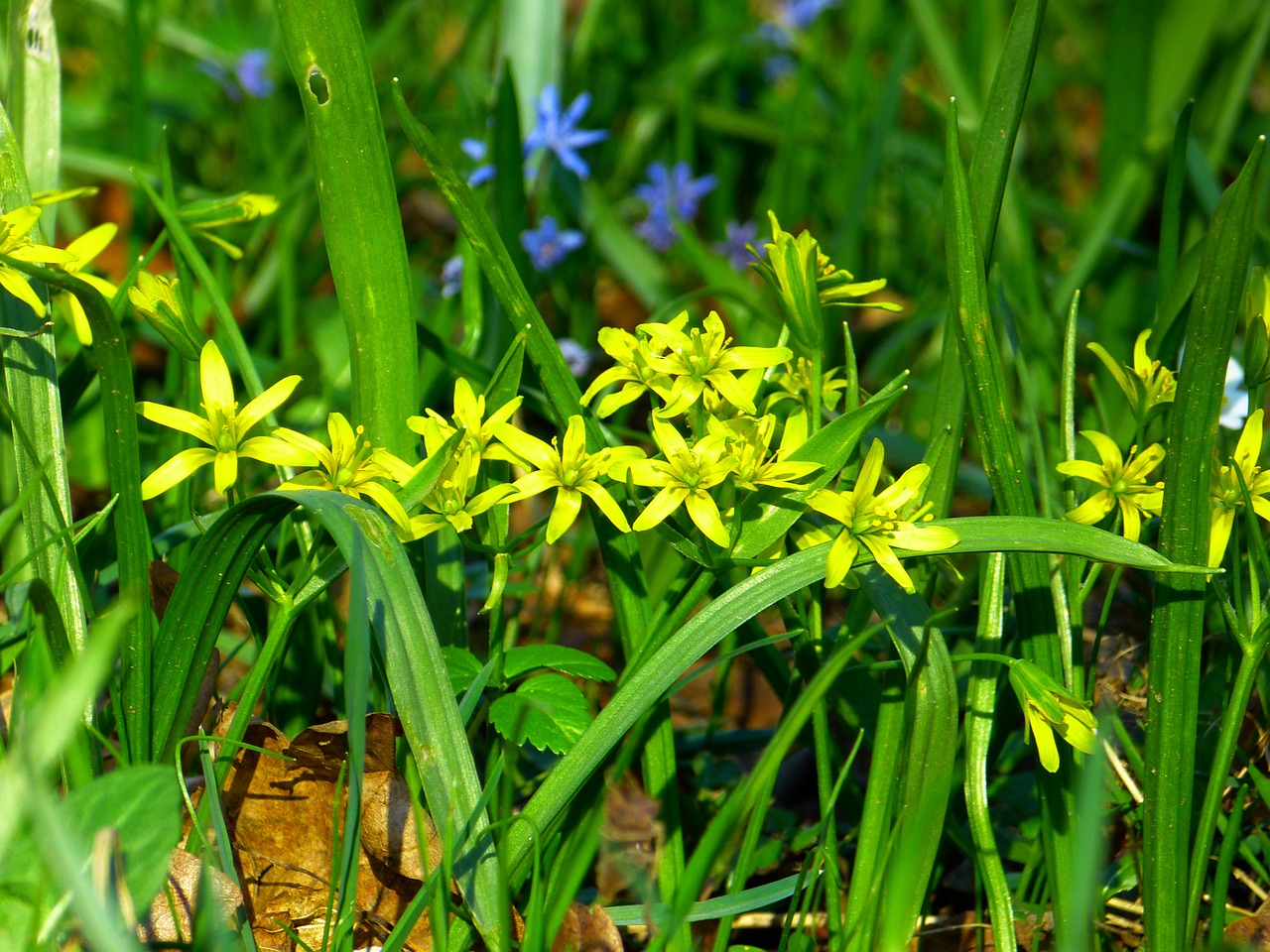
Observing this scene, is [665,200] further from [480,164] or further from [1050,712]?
[1050,712]

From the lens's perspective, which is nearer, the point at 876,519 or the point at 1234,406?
the point at 876,519

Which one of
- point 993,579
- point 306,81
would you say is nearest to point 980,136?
point 993,579

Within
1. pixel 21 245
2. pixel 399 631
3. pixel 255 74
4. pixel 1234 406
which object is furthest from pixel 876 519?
pixel 255 74

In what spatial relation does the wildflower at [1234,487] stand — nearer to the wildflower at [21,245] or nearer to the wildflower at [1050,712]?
the wildflower at [1050,712]

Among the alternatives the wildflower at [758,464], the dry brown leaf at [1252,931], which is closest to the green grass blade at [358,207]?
the wildflower at [758,464]

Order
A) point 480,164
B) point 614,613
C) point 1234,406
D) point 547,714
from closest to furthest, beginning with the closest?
point 547,714
point 614,613
point 1234,406
point 480,164

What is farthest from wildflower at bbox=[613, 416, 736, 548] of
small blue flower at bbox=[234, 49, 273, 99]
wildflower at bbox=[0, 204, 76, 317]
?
small blue flower at bbox=[234, 49, 273, 99]

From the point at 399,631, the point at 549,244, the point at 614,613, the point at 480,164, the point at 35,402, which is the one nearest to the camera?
the point at 399,631
